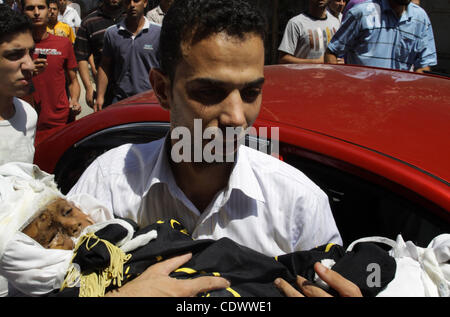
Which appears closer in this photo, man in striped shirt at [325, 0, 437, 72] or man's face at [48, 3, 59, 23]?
man in striped shirt at [325, 0, 437, 72]

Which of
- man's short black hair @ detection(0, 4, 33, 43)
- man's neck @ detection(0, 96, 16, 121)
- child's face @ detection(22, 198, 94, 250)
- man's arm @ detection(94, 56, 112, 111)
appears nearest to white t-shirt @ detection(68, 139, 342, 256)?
child's face @ detection(22, 198, 94, 250)

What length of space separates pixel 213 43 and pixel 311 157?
0.66 metres

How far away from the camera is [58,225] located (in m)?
1.50

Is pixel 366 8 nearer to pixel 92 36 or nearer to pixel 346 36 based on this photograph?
pixel 346 36

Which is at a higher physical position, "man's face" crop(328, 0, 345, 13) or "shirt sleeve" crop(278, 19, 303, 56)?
"man's face" crop(328, 0, 345, 13)

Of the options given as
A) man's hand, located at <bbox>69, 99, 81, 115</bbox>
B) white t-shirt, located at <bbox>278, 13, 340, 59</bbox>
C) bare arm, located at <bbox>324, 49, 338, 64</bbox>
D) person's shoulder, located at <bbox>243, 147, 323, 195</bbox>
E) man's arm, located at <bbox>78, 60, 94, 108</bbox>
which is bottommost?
man's hand, located at <bbox>69, 99, 81, 115</bbox>

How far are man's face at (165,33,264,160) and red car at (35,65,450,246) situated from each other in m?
0.47

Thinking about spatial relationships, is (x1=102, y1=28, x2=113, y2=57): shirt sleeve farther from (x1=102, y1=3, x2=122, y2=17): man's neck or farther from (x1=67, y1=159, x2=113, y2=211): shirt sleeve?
(x1=67, y1=159, x2=113, y2=211): shirt sleeve

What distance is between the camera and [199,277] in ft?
4.37

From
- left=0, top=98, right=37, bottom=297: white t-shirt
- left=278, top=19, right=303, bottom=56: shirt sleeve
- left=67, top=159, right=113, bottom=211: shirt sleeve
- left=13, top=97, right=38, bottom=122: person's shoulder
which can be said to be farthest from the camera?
left=278, top=19, right=303, bottom=56: shirt sleeve

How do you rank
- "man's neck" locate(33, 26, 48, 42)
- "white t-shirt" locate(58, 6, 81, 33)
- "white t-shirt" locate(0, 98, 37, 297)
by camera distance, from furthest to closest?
1. "white t-shirt" locate(58, 6, 81, 33)
2. "man's neck" locate(33, 26, 48, 42)
3. "white t-shirt" locate(0, 98, 37, 297)

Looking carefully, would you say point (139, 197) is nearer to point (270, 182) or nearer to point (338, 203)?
point (270, 182)

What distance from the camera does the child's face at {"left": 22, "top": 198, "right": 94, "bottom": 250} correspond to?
144 cm

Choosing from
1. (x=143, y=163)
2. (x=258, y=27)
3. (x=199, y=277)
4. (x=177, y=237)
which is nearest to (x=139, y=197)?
(x=143, y=163)
